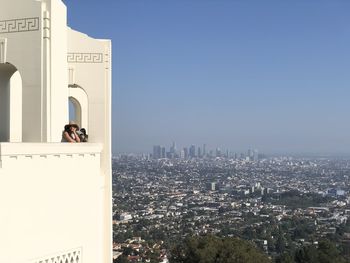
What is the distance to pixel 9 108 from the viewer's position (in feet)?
18.5

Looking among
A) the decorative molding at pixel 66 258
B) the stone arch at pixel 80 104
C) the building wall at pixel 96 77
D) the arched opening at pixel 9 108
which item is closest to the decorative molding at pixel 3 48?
the arched opening at pixel 9 108

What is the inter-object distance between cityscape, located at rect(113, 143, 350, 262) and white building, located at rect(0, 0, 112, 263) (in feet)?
37.9

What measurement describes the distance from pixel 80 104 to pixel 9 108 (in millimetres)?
1225

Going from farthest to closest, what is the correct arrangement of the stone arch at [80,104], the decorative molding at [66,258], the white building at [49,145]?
1. the stone arch at [80,104]
2. the decorative molding at [66,258]
3. the white building at [49,145]

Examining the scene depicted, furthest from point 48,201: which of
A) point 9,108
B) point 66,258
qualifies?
point 9,108

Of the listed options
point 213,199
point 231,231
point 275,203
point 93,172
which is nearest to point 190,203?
point 213,199

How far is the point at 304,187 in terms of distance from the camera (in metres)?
106

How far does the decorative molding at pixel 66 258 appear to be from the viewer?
13.5 ft

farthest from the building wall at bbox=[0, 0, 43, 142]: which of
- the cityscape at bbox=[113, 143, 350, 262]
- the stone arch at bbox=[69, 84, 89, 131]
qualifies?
the cityscape at bbox=[113, 143, 350, 262]

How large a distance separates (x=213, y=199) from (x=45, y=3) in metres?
83.2

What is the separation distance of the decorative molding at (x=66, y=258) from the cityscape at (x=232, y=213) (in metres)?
12.5

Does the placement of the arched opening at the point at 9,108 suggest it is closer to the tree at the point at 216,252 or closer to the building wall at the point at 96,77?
the building wall at the point at 96,77

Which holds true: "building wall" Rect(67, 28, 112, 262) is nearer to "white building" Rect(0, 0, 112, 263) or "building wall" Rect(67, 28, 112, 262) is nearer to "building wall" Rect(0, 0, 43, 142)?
"white building" Rect(0, 0, 112, 263)

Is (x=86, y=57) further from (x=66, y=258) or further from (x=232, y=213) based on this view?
(x=232, y=213)
